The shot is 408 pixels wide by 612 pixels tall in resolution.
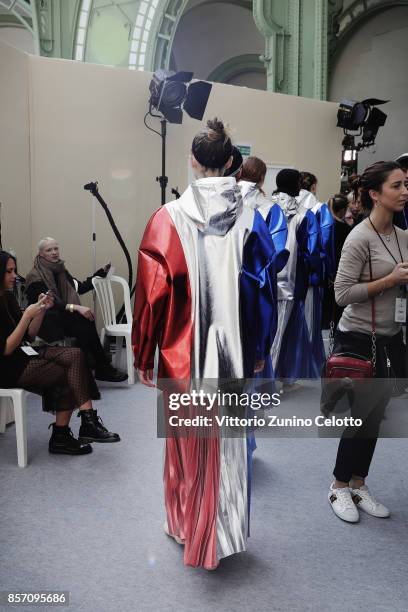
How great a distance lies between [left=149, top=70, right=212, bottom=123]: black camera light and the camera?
5113mm

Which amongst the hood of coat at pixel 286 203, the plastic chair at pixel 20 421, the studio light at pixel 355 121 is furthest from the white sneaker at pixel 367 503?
the studio light at pixel 355 121

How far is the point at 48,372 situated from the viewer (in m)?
2.90

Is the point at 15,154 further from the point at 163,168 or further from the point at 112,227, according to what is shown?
the point at 163,168

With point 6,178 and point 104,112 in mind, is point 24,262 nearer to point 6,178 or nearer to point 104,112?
point 6,178

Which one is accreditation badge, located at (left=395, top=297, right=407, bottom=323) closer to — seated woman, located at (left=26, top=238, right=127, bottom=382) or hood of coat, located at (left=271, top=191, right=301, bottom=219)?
hood of coat, located at (left=271, top=191, right=301, bottom=219)

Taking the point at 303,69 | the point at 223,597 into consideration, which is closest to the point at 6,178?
the point at 223,597

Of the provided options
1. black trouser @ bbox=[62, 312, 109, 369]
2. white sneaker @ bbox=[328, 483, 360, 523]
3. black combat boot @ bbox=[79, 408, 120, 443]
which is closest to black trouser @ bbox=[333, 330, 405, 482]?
white sneaker @ bbox=[328, 483, 360, 523]

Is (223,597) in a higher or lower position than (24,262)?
lower

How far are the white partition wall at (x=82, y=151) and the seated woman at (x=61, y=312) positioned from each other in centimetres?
67

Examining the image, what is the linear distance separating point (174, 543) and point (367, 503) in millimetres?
796

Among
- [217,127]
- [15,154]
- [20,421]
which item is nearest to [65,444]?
[20,421]

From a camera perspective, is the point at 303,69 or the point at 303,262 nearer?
the point at 303,262

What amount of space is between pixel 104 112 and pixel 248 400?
156 inches

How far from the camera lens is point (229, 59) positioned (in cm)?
A: 1230
